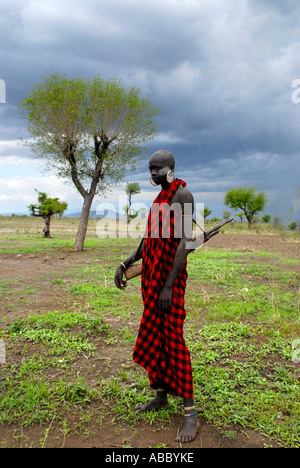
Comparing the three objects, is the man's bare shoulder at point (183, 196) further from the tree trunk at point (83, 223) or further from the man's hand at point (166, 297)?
the tree trunk at point (83, 223)

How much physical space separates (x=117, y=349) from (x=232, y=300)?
2.81m

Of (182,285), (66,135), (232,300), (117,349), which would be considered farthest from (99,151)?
(182,285)

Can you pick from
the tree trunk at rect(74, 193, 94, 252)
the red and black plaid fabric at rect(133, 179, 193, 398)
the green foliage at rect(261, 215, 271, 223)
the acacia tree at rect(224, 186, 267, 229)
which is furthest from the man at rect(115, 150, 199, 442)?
the green foliage at rect(261, 215, 271, 223)

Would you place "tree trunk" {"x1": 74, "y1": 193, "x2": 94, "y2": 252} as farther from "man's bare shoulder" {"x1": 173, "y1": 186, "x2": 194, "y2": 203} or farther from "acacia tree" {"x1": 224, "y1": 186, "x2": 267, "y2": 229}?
"acacia tree" {"x1": 224, "y1": 186, "x2": 267, "y2": 229}

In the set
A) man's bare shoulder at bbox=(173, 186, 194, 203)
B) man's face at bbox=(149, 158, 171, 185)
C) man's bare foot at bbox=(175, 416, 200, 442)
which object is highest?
man's face at bbox=(149, 158, 171, 185)

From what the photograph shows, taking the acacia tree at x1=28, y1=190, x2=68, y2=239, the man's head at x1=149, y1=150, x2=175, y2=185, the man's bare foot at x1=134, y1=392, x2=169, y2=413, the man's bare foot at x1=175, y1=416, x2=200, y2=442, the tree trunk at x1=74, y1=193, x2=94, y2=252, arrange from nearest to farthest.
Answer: the man's bare foot at x1=175, y1=416, x2=200, y2=442, the man's head at x1=149, y1=150, x2=175, y2=185, the man's bare foot at x1=134, y1=392, x2=169, y2=413, the tree trunk at x1=74, y1=193, x2=94, y2=252, the acacia tree at x1=28, y1=190, x2=68, y2=239

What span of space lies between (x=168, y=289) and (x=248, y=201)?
45.9 meters

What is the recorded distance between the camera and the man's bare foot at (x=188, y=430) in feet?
7.57

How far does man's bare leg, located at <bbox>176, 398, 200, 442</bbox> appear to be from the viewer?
2310 millimetres

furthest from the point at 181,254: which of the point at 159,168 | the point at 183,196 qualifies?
the point at 159,168

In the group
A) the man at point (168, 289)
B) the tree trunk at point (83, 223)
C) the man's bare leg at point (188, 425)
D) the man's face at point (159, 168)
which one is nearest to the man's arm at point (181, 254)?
the man at point (168, 289)

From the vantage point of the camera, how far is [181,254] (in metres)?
2.40

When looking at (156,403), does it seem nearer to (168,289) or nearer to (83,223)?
(168,289)
